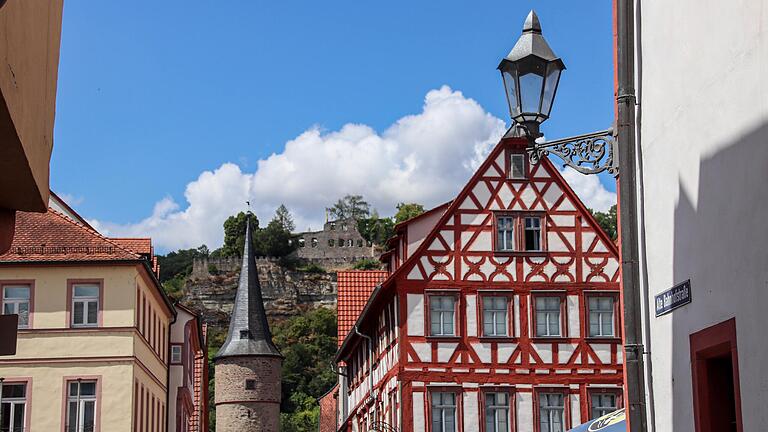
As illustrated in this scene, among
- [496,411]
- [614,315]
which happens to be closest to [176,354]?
[496,411]

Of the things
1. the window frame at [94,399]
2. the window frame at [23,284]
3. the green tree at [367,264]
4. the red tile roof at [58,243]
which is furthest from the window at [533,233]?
the green tree at [367,264]

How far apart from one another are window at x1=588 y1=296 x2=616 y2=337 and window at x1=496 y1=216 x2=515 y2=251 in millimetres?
2515

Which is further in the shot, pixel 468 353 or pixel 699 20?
pixel 468 353

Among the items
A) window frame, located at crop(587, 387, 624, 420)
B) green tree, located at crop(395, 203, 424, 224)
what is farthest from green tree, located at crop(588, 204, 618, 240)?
window frame, located at crop(587, 387, 624, 420)

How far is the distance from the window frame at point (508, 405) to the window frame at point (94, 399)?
29.9 feet

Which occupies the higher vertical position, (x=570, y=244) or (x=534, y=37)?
(x=570, y=244)

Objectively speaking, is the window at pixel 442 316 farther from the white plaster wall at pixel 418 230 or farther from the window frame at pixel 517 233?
the window frame at pixel 517 233

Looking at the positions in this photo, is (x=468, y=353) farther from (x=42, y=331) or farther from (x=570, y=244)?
(x=42, y=331)

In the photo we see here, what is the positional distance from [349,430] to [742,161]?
1412 inches

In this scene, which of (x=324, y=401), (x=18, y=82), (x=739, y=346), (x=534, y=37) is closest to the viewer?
(x=18, y=82)

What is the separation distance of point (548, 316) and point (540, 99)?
75.8 feet

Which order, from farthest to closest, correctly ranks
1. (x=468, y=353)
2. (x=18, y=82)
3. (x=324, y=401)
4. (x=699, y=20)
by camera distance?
(x=324, y=401)
(x=468, y=353)
(x=699, y=20)
(x=18, y=82)

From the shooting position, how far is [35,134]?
6.67m

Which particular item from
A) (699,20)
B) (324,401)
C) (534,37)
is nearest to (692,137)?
(699,20)
